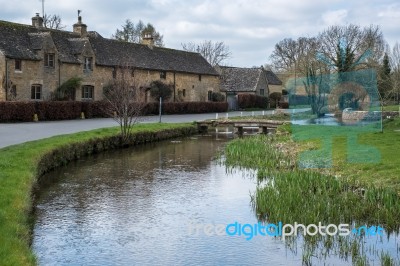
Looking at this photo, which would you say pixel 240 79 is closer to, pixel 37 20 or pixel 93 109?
pixel 37 20

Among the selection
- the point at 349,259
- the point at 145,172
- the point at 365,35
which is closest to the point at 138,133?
the point at 145,172

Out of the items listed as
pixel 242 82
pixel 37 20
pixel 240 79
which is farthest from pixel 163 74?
pixel 240 79

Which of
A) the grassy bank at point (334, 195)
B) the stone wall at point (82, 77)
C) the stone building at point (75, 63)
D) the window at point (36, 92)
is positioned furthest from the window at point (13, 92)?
the grassy bank at point (334, 195)

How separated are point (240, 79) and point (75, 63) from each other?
3230cm

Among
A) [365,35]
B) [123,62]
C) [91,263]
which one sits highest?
[365,35]

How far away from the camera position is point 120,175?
18250 mm

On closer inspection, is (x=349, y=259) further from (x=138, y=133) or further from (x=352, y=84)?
(x=138, y=133)

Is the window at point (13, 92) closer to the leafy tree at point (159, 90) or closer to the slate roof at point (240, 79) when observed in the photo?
the leafy tree at point (159, 90)

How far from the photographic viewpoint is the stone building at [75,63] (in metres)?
39.4

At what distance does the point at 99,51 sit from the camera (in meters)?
48.0

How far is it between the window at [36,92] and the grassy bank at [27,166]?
13418 millimetres

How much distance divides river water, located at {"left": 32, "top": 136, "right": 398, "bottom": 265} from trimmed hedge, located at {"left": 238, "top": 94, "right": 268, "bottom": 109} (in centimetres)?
4535

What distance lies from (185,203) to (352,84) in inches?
447

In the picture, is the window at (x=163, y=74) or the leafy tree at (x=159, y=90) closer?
the leafy tree at (x=159, y=90)
